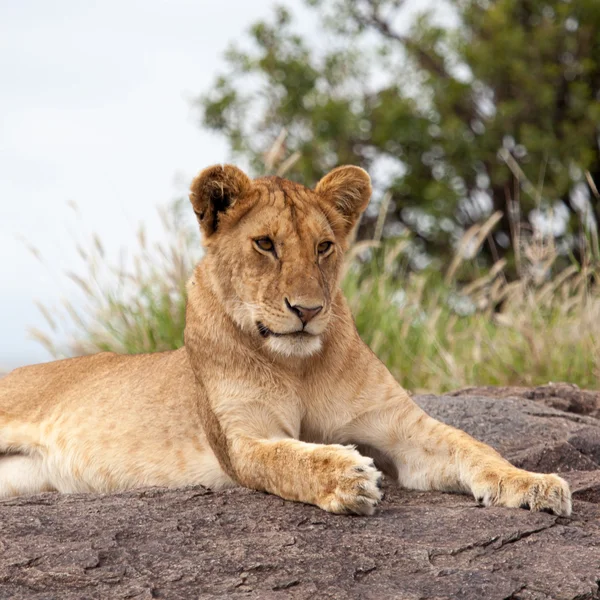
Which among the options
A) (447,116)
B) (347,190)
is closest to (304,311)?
(347,190)

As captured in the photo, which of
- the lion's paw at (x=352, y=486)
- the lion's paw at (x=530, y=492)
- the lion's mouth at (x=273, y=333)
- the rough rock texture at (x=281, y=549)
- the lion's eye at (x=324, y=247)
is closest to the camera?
the rough rock texture at (x=281, y=549)

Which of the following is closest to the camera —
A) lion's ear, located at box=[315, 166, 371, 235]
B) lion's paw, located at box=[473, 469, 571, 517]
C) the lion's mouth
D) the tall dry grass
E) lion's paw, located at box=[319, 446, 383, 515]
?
lion's paw, located at box=[319, 446, 383, 515]

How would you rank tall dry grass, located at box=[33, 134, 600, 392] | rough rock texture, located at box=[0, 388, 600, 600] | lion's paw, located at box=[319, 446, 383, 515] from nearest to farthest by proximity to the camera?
rough rock texture, located at box=[0, 388, 600, 600], lion's paw, located at box=[319, 446, 383, 515], tall dry grass, located at box=[33, 134, 600, 392]

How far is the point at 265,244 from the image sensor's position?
3461mm

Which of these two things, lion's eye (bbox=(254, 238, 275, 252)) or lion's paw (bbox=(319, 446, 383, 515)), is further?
lion's eye (bbox=(254, 238, 275, 252))

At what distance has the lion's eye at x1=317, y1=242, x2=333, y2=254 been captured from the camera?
3535mm

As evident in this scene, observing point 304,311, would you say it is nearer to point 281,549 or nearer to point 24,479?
point 281,549

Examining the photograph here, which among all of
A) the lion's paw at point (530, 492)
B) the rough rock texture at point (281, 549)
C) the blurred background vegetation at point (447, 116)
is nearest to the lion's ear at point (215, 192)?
the rough rock texture at point (281, 549)

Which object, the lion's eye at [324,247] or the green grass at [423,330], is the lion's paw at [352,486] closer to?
the lion's eye at [324,247]

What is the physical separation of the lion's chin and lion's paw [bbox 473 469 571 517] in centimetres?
79

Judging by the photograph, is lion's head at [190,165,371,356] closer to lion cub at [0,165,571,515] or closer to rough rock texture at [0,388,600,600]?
lion cub at [0,165,571,515]

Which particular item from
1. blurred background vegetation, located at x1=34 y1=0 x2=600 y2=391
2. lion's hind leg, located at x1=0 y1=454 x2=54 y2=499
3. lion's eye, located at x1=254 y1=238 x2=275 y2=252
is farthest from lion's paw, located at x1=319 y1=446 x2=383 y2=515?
blurred background vegetation, located at x1=34 y1=0 x2=600 y2=391

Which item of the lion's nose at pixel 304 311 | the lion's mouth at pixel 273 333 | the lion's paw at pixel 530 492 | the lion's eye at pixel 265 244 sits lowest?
the lion's paw at pixel 530 492

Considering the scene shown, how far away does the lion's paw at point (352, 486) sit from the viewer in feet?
9.80
